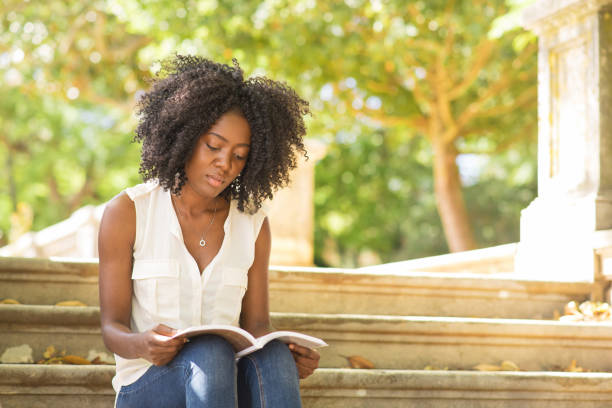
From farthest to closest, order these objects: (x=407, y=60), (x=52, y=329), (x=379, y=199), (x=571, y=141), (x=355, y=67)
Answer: (x=379, y=199) → (x=355, y=67) → (x=407, y=60) → (x=571, y=141) → (x=52, y=329)

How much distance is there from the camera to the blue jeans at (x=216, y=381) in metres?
2.02

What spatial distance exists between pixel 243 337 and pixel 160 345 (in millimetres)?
252

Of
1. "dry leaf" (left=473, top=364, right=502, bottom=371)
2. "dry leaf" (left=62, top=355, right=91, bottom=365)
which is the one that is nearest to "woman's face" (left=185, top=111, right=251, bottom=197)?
"dry leaf" (left=62, top=355, right=91, bottom=365)

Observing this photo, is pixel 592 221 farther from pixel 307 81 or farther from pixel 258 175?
pixel 307 81

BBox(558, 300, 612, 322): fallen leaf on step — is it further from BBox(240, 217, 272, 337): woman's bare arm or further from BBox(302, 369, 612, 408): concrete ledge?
BBox(240, 217, 272, 337): woman's bare arm

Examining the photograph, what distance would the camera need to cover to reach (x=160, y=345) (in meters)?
2.04

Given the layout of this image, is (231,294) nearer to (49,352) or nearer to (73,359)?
(73,359)

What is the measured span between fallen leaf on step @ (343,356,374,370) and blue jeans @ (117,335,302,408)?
3.31 ft

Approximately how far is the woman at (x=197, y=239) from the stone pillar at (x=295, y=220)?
458 centimetres

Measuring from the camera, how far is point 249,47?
9.30m

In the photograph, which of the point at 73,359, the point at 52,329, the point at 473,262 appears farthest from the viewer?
the point at 473,262

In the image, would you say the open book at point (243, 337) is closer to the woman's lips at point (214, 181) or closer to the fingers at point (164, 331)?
the fingers at point (164, 331)

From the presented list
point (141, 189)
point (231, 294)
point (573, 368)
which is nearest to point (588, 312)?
point (573, 368)

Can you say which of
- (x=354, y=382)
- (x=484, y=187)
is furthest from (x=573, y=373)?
(x=484, y=187)
